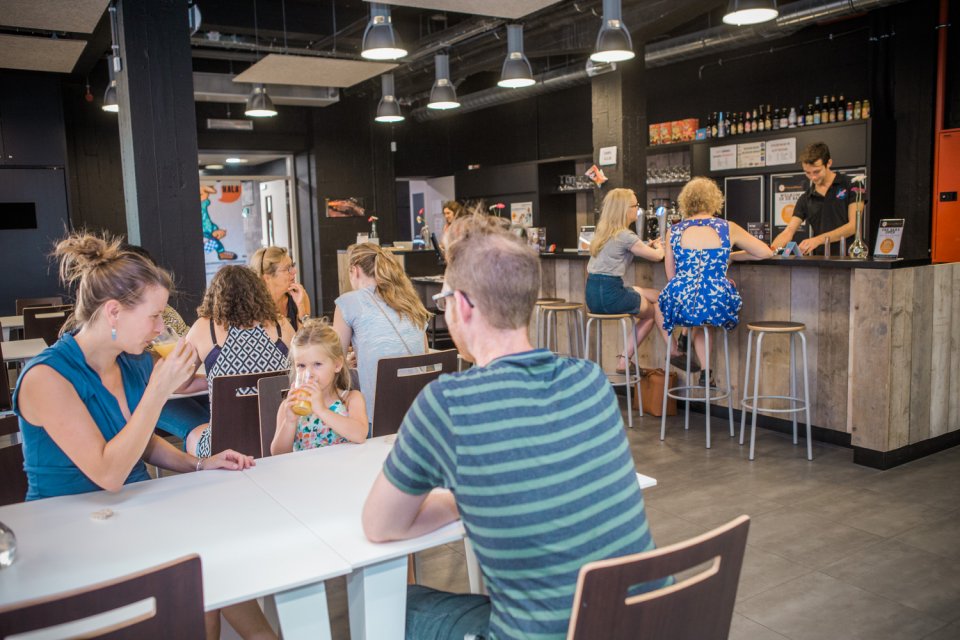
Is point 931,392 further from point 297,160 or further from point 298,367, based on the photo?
point 297,160

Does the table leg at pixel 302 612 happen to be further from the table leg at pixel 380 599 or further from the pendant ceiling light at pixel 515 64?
the pendant ceiling light at pixel 515 64

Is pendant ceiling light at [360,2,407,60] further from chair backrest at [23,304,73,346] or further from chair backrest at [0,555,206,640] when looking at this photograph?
chair backrest at [0,555,206,640]

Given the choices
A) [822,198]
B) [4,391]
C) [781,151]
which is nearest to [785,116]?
[781,151]

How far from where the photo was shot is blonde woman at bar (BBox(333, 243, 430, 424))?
353cm

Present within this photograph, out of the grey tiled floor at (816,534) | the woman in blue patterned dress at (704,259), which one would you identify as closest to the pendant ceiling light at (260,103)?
the woman in blue patterned dress at (704,259)

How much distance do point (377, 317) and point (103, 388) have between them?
5.35 ft

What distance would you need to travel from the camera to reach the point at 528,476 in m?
1.32

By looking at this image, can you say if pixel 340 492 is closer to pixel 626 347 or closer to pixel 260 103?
pixel 626 347

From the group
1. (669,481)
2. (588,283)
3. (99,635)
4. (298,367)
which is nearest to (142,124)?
(298,367)

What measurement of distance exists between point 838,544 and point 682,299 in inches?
73.7

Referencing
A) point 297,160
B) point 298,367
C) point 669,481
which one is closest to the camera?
point 298,367

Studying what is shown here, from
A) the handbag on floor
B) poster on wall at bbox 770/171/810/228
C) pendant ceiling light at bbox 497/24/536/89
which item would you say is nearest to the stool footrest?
the handbag on floor

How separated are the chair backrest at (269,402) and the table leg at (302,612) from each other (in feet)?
3.99

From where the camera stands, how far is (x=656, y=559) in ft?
3.99
